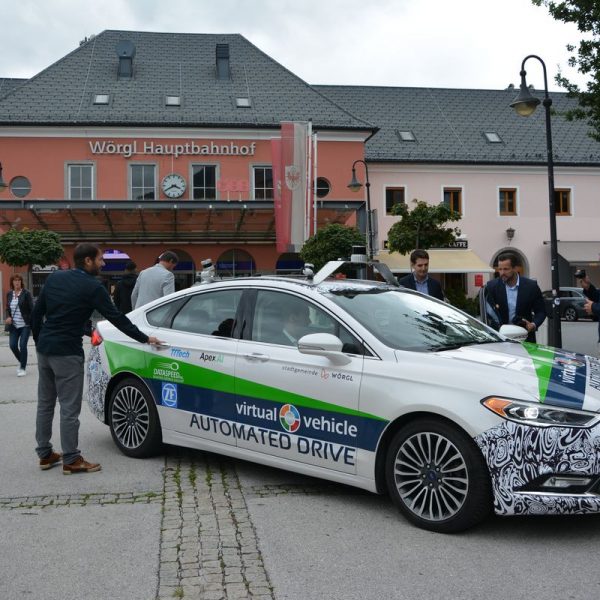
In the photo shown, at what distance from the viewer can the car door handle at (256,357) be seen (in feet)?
17.6

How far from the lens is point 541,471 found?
4.09 metres

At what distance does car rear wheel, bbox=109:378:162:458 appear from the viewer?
6141mm

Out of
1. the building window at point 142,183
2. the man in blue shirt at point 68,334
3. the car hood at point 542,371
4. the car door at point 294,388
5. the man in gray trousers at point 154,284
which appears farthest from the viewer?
the building window at point 142,183

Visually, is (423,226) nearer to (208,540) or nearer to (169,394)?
(169,394)

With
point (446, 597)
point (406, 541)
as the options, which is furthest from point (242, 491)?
point (446, 597)

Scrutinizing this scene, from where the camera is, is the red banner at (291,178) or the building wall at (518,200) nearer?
the red banner at (291,178)

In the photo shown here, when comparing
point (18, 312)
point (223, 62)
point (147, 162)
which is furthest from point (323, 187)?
point (18, 312)

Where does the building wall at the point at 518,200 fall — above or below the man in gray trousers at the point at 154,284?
above

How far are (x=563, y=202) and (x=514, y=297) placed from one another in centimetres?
3509

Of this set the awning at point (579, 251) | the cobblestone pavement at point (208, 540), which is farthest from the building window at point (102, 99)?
the cobblestone pavement at point (208, 540)

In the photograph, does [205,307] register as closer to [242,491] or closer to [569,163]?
[242,491]

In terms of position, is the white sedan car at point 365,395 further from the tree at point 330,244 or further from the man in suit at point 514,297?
the tree at point 330,244

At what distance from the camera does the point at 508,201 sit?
40188 millimetres

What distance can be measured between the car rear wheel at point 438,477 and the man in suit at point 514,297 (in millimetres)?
3529
